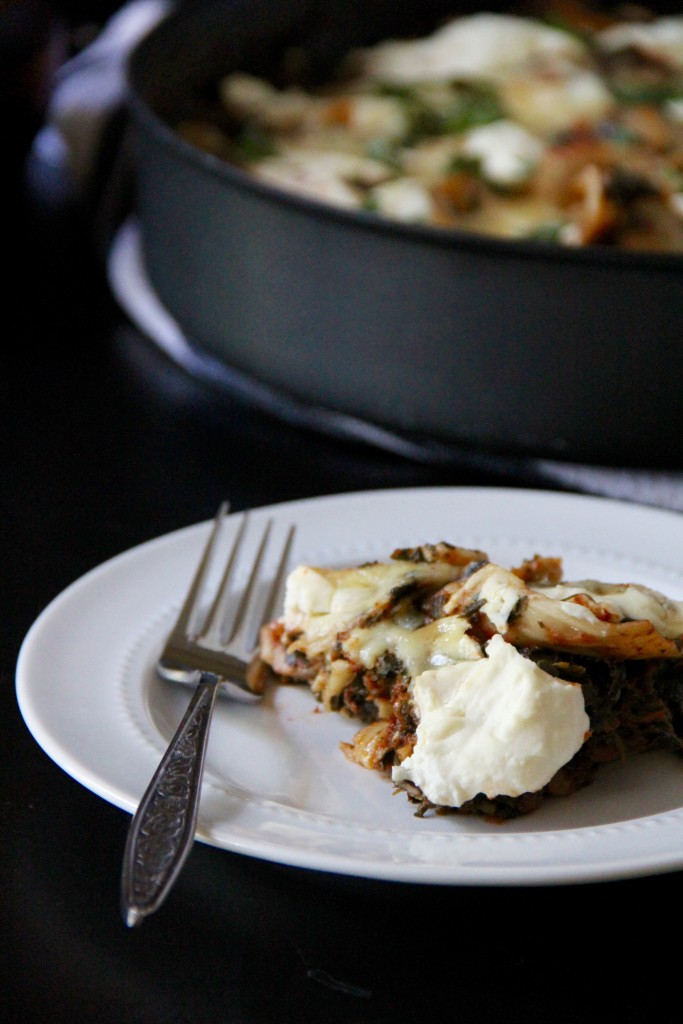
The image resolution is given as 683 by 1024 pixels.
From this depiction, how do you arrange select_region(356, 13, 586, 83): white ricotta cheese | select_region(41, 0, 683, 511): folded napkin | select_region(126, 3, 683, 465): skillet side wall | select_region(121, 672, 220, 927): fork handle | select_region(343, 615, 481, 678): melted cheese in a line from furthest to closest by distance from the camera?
1. select_region(356, 13, 586, 83): white ricotta cheese
2. select_region(41, 0, 683, 511): folded napkin
3. select_region(126, 3, 683, 465): skillet side wall
4. select_region(343, 615, 481, 678): melted cheese
5. select_region(121, 672, 220, 927): fork handle

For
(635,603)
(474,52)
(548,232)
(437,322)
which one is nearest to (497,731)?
(635,603)

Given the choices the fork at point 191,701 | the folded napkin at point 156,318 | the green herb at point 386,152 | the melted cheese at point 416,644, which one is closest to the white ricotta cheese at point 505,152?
the green herb at point 386,152

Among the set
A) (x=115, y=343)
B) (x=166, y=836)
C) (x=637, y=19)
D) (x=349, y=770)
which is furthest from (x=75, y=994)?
(x=637, y=19)

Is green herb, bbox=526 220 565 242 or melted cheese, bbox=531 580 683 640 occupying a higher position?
melted cheese, bbox=531 580 683 640

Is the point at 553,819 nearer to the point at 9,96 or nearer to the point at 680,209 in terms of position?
the point at 680,209

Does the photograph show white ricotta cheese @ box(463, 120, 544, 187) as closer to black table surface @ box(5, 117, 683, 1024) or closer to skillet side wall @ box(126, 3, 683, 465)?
skillet side wall @ box(126, 3, 683, 465)

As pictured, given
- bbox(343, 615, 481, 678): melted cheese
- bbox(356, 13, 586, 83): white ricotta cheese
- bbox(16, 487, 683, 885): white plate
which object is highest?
bbox(343, 615, 481, 678): melted cheese

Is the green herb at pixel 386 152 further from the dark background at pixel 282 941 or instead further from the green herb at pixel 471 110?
the dark background at pixel 282 941

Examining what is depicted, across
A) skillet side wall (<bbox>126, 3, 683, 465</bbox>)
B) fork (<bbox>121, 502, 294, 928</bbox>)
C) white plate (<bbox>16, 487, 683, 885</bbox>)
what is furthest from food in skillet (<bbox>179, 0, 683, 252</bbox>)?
fork (<bbox>121, 502, 294, 928</bbox>)

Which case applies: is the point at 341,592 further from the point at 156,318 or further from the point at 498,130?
the point at 498,130
